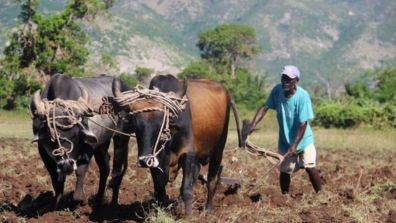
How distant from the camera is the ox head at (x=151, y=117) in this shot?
651 centimetres

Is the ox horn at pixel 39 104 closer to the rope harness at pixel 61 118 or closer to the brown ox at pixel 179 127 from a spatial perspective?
the rope harness at pixel 61 118

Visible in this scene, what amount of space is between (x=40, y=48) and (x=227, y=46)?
3554 cm

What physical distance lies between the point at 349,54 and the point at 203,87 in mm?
193882

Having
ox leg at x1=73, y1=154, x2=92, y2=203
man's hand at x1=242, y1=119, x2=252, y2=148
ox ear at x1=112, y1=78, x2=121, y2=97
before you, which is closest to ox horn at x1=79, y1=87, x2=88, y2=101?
ox leg at x1=73, y1=154, x2=92, y2=203

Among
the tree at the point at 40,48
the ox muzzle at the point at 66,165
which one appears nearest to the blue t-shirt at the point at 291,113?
the ox muzzle at the point at 66,165

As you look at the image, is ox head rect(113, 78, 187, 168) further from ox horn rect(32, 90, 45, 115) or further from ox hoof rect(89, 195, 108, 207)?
ox hoof rect(89, 195, 108, 207)

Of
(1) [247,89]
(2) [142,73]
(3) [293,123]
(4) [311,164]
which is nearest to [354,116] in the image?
(1) [247,89]

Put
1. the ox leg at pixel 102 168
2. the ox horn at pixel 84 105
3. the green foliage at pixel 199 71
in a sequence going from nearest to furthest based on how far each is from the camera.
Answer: the ox horn at pixel 84 105
the ox leg at pixel 102 168
the green foliage at pixel 199 71

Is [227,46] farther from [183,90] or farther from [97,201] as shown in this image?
[183,90]

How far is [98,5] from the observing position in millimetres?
41406

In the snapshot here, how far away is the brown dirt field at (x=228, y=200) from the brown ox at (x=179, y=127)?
1.25ft

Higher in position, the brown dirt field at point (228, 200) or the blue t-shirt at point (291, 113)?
the blue t-shirt at point (291, 113)

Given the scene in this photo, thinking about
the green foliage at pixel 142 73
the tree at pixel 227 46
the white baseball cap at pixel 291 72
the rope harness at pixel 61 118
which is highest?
the white baseball cap at pixel 291 72

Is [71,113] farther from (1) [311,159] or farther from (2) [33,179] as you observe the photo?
(2) [33,179]
